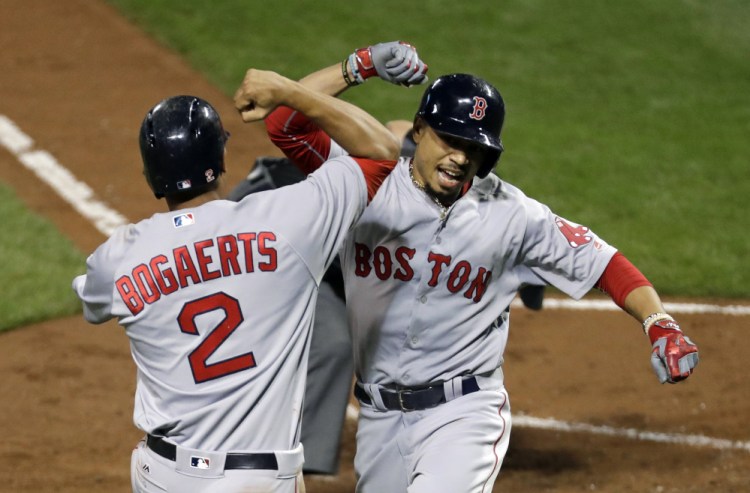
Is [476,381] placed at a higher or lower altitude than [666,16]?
higher

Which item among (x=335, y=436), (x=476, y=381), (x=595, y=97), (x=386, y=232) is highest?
(x=386, y=232)

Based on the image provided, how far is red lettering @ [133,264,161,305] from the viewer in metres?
3.55

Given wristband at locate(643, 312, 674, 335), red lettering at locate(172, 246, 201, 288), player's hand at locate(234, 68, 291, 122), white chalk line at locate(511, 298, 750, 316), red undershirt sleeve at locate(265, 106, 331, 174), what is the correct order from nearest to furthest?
1. red lettering at locate(172, 246, 201, 288)
2. player's hand at locate(234, 68, 291, 122)
3. wristband at locate(643, 312, 674, 335)
4. red undershirt sleeve at locate(265, 106, 331, 174)
5. white chalk line at locate(511, 298, 750, 316)

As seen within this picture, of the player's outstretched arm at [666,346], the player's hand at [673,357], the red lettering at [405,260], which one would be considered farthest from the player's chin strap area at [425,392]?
the player's hand at [673,357]

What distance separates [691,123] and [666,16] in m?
2.53

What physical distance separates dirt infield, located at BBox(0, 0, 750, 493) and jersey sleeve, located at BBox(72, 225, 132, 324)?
2.07m

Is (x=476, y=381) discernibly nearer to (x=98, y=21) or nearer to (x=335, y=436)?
(x=335, y=436)

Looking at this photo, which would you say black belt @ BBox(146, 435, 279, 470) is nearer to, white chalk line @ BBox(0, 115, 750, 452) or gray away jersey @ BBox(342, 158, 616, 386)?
gray away jersey @ BBox(342, 158, 616, 386)

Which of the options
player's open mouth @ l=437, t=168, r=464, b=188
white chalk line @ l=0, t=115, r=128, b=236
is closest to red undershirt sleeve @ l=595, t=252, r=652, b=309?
player's open mouth @ l=437, t=168, r=464, b=188

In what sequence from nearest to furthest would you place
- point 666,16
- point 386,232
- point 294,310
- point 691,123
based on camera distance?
1. point 294,310
2. point 386,232
3. point 691,123
4. point 666,16

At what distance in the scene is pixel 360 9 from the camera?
40.8 feet

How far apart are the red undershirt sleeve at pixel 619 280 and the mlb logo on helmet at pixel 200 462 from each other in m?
1.48

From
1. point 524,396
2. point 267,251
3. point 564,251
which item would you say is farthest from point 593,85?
point 267,251

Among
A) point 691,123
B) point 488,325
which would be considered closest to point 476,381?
point 488,325
